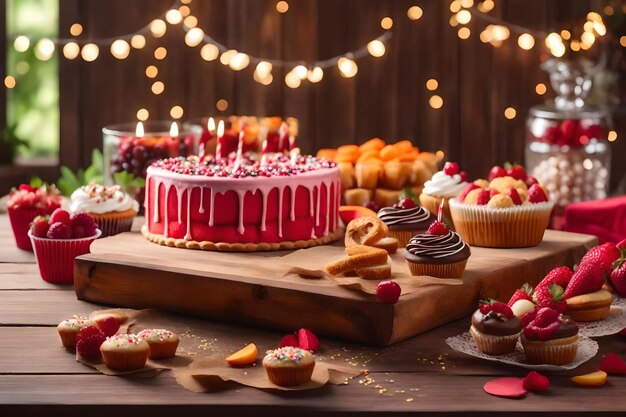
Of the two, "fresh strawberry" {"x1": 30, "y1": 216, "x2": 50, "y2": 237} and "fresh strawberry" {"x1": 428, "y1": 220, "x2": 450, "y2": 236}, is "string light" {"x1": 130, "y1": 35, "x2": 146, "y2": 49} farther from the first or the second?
"fresh strawberry" {"x1": 428, "y1": 220, "x2": 450, "y2": 236}

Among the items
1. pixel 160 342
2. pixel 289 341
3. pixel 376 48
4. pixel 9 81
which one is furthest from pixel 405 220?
pixel 9 81

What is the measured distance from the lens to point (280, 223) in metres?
3.26

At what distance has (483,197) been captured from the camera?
10.9ft

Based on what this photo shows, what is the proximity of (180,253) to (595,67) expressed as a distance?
2.49 m

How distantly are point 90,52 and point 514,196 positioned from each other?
7.58ft

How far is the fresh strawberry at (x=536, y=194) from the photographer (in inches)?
131

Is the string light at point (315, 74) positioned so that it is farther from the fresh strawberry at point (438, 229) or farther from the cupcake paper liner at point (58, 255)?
the fresh strawberry at point (438, 229)

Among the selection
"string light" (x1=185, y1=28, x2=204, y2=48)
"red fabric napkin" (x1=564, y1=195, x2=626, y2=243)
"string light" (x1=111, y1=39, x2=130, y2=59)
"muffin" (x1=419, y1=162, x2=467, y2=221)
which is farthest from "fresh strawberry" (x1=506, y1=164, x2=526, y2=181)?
"string light" (x1=111, y1=39, x2=130, y2=59)

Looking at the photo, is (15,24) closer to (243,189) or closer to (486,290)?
(243,189)

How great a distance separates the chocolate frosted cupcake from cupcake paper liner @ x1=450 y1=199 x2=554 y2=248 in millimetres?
118

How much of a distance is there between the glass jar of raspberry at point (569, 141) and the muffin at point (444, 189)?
1.03 meters

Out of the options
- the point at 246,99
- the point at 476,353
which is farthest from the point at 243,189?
the point at 246,99

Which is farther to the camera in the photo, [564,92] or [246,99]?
[246,99]

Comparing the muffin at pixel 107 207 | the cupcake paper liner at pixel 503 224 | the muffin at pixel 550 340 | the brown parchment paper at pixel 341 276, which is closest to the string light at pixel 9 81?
the muffin at pixel 107 207
